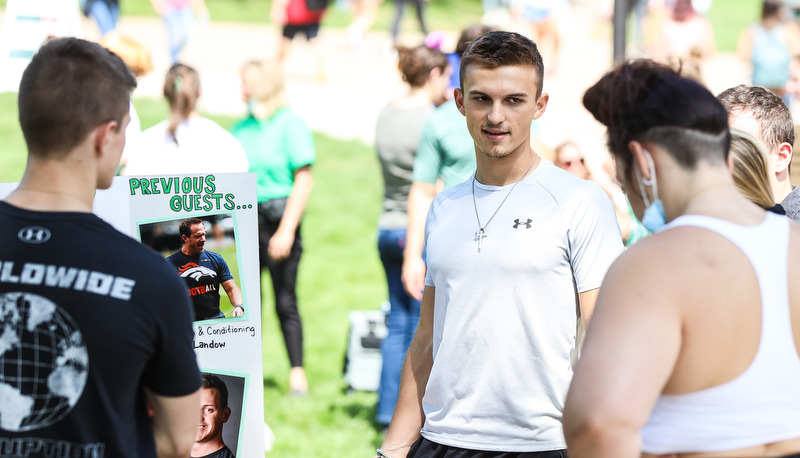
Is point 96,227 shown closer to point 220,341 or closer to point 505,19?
point 220,341

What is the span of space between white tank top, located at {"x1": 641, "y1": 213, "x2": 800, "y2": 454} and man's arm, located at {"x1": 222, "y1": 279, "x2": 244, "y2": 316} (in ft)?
5.09

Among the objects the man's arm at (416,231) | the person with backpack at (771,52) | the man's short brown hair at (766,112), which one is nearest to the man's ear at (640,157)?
the man's short brown hair at (766,112)

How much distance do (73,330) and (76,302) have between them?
60 mm

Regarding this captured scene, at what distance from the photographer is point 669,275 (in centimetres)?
192

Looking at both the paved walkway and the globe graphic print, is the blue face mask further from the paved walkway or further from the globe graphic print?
the paved walkway

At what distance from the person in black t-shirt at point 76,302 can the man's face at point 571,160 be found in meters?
3.76

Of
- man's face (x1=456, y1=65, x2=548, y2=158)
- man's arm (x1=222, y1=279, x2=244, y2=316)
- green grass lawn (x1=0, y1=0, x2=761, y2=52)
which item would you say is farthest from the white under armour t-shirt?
green grass lawn (x1=0, y1=0, x2=761, y2=52)

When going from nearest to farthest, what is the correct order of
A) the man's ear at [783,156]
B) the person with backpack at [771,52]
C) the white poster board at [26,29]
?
the man's ear at [783,156] → the white poster board at [26,29] → the person with backpack at [771,52]

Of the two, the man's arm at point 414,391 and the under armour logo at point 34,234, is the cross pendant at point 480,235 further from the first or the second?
the under armour logo at point 34,234

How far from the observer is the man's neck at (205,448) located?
3068 millimetres

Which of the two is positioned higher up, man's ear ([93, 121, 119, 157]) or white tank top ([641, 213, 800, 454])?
man's ear ([93, 121, 119, 157])

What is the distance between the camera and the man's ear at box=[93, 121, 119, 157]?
6.97 feet

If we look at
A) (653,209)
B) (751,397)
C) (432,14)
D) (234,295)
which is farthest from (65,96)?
(432,14)

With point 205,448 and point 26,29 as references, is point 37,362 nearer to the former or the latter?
point 205,448
